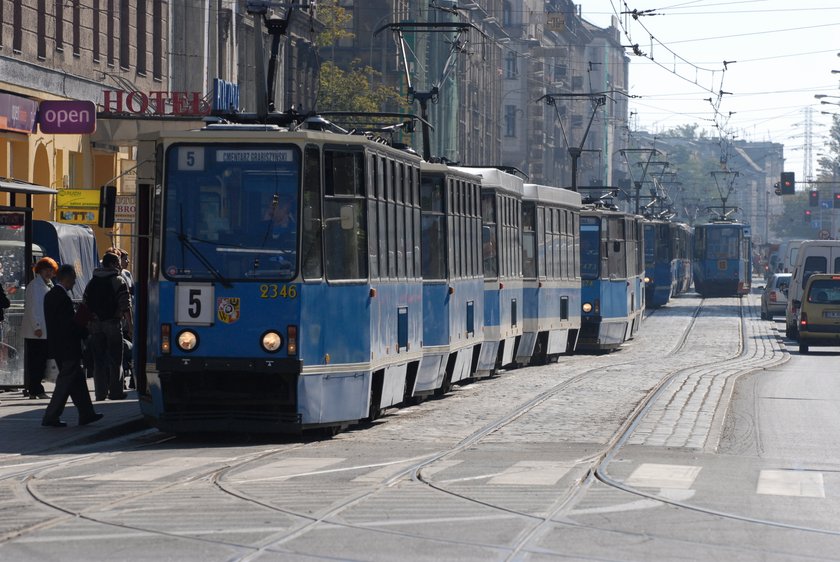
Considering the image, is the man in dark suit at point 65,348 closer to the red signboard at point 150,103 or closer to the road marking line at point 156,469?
the road marking line at point 156,469

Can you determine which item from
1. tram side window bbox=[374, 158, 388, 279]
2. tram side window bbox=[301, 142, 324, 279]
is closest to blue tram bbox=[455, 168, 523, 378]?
tram side window bbox=[374, 158, 388, 279]

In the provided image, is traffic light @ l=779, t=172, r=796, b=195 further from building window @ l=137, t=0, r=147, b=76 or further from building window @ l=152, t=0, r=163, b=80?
building window @ l=137, t=0, r=147, b=76

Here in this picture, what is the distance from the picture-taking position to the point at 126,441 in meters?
A: 15.3

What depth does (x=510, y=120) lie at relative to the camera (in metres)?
115

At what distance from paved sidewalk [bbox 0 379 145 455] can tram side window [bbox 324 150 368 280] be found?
260cm

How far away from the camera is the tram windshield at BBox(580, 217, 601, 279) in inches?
1368

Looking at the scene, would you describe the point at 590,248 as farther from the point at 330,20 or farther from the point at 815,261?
the point at 330,20

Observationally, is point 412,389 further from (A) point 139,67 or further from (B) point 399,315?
(A) point 139,67

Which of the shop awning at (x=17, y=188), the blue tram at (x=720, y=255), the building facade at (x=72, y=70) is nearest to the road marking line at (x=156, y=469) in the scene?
the shop awning at (x=17, y=188)

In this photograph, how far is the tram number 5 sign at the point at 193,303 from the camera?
14.8 m

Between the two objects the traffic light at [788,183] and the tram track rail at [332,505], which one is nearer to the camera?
the tram track rail at [332,505]

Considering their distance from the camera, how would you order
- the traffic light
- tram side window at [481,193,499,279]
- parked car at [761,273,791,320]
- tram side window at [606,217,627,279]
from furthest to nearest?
the traffic light
parked car at [761,273,791,320]
tram side window at [606,217,627,279]
tram side window at [481,193,499,279]

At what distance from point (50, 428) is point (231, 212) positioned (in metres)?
2.85

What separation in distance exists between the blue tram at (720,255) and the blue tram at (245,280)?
193 ft
